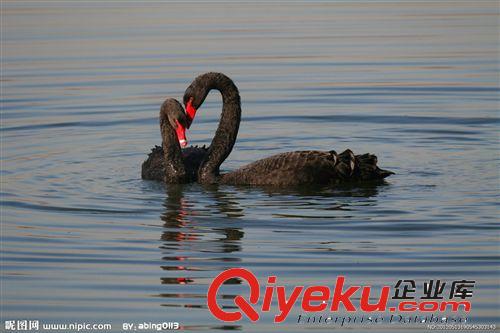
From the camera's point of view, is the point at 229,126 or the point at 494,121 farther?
the point at 494,121

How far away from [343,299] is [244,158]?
4.64m

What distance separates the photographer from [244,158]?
11.3m

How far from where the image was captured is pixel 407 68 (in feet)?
53.6

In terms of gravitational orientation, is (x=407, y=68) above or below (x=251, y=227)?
above

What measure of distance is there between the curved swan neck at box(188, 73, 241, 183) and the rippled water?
0.30 metres

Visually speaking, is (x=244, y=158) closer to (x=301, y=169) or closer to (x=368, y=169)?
(x=301, y=169)

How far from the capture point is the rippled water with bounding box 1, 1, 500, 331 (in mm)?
7301

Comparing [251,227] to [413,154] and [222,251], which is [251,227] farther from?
[413,154]

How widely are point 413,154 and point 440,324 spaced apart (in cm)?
467

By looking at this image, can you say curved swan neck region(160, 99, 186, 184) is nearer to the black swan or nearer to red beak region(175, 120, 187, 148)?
the black swan

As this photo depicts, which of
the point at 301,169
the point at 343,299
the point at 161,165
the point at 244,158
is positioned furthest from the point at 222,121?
the point at 343,299

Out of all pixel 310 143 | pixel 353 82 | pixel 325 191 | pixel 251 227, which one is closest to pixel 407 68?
pixel 353 82

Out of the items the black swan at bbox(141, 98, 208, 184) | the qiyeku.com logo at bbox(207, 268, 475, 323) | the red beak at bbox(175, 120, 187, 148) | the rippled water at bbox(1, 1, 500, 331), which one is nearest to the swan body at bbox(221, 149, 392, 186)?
the rippled water at bbox(1, 1, 500, 331)

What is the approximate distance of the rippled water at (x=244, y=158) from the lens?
7.30m
